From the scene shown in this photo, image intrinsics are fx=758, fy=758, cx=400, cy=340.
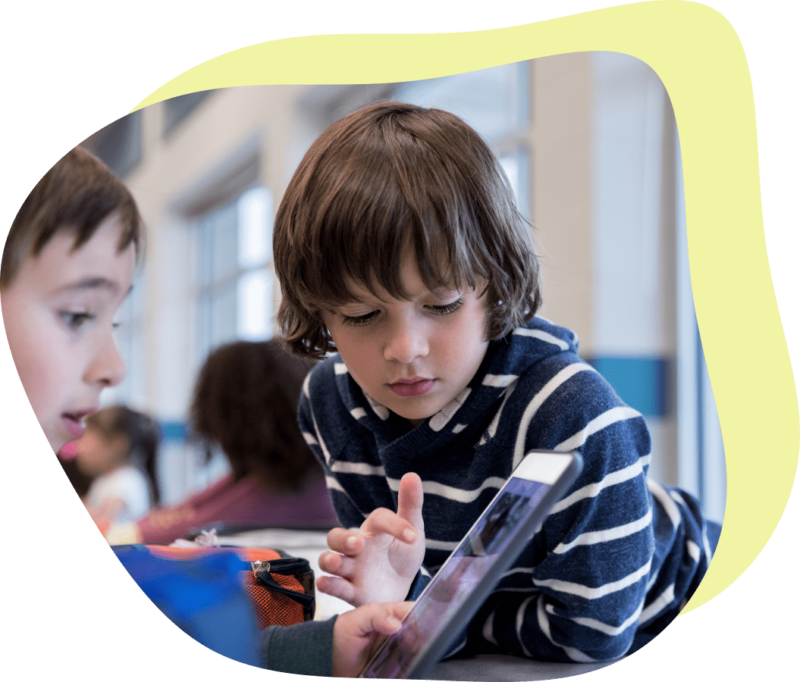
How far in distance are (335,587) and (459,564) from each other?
0.35 feet

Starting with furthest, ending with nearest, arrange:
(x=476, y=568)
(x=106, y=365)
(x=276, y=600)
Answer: (x=106, y=365) < (x=276, y=600) < (x=476, y=568)

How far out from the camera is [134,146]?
722 millimetres

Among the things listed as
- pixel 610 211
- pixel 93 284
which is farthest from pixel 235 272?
pixel 610 211

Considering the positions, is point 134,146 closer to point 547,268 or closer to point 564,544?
point 547,268

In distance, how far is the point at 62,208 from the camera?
69 centimetres

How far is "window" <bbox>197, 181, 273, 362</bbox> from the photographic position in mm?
728

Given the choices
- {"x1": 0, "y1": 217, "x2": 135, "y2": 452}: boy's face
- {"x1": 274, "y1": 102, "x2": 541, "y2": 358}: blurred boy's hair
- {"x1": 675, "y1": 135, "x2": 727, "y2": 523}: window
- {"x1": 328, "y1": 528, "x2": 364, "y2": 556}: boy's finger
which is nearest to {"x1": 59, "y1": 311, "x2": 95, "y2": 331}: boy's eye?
{"x1": 0, "y1": 217, "x2": 135, "y2": 452}: boy's face

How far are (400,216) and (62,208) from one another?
35 centimetres

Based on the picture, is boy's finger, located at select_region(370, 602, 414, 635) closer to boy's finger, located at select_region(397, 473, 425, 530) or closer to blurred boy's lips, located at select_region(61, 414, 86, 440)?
boy's finger, located at select_region(397, 473, 425, 530)

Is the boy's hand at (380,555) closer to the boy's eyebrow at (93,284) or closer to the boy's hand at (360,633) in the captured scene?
the boy's hand at (360,633)

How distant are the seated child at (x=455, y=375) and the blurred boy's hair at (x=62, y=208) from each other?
21 cm

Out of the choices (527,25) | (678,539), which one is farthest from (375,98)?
(678,539)

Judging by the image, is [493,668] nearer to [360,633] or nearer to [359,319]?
[360,633]

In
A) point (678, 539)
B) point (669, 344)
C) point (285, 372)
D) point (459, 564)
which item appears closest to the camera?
point (459, 564)
